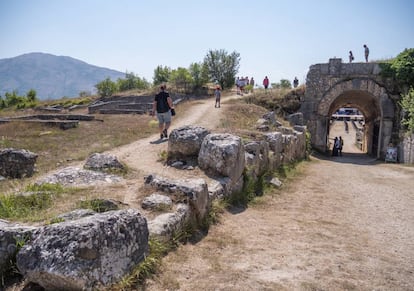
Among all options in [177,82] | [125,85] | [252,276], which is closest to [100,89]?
[125,85]

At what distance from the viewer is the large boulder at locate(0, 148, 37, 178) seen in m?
7.46

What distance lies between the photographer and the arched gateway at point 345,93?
18.3 m

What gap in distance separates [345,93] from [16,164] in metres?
18.2

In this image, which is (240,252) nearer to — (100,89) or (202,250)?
(202,250)

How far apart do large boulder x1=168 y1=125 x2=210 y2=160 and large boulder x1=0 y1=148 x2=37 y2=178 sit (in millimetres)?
3063

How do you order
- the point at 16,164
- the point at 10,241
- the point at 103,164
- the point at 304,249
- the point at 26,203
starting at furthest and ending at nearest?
the point at 16,164
the point at 103,164
the point at 304,249
the point at 26,203
the point at 10,241

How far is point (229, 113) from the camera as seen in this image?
16641 millimetres

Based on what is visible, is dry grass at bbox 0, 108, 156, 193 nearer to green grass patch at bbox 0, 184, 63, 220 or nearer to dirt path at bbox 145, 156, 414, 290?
green grass patch at bbox 0, 184, 63, 220

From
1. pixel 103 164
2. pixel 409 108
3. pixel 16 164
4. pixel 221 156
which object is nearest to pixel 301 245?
pixel 221 156

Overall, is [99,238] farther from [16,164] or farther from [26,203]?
[16,164]

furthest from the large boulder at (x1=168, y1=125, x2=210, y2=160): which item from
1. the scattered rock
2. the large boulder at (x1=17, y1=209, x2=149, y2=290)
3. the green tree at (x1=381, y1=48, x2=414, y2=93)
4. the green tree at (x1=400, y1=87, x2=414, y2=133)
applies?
the green tree at (x1=381, y1=48, x2=414, y2=93)

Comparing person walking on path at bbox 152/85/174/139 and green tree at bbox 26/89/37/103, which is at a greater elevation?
green tree at bbox 26/89/37/103

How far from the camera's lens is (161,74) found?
114 feet

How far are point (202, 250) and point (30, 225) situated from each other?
2.11 m
